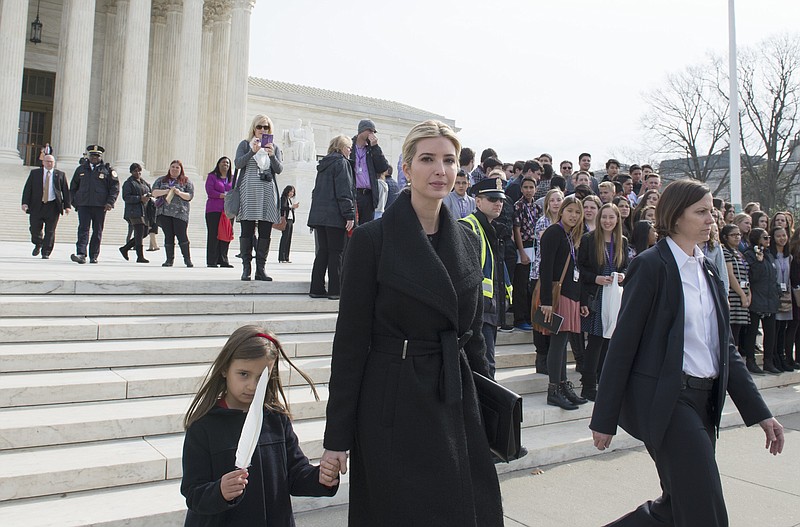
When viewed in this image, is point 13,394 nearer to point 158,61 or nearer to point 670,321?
point 670,321

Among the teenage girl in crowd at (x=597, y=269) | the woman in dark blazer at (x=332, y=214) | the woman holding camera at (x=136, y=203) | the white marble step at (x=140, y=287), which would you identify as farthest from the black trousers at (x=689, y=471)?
the woman holding camera at (x=136, y=203)

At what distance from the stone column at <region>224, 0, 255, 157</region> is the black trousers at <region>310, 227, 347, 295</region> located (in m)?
26.7

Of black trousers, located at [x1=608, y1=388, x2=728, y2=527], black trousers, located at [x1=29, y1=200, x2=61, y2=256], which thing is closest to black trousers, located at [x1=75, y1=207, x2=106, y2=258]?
black trousers, located at [x1=29, y1=200, x2=61, y2=256]

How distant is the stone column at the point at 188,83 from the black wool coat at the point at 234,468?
29193mm

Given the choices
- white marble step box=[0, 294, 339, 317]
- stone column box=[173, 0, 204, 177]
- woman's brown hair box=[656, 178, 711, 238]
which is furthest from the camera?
stone column box=[173, 0, 204, 177]

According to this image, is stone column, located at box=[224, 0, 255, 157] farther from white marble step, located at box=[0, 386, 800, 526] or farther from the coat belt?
the coat belt

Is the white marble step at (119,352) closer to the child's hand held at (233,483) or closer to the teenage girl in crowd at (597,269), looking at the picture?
the teenage girl in crowd at (597,269)

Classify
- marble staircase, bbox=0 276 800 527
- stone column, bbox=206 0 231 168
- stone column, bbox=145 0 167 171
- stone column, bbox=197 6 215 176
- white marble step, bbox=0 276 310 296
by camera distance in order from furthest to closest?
1. stone column, bbox=206 0 231 168
2. stone column, bbox=197 6 215 176
3. stone column, bbox=145 0 167 171
4. white marble step, bbox=0 276 310 296
5. marble staircase, bbox=0 276 800 527

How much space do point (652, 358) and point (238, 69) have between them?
110ft

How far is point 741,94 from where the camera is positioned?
1457 inches

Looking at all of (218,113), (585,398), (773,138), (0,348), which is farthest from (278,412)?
(773,138)

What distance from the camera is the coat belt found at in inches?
92.5

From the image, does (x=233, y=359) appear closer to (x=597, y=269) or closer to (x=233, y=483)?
(x=233, y=483)

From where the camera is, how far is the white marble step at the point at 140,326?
223 inches
